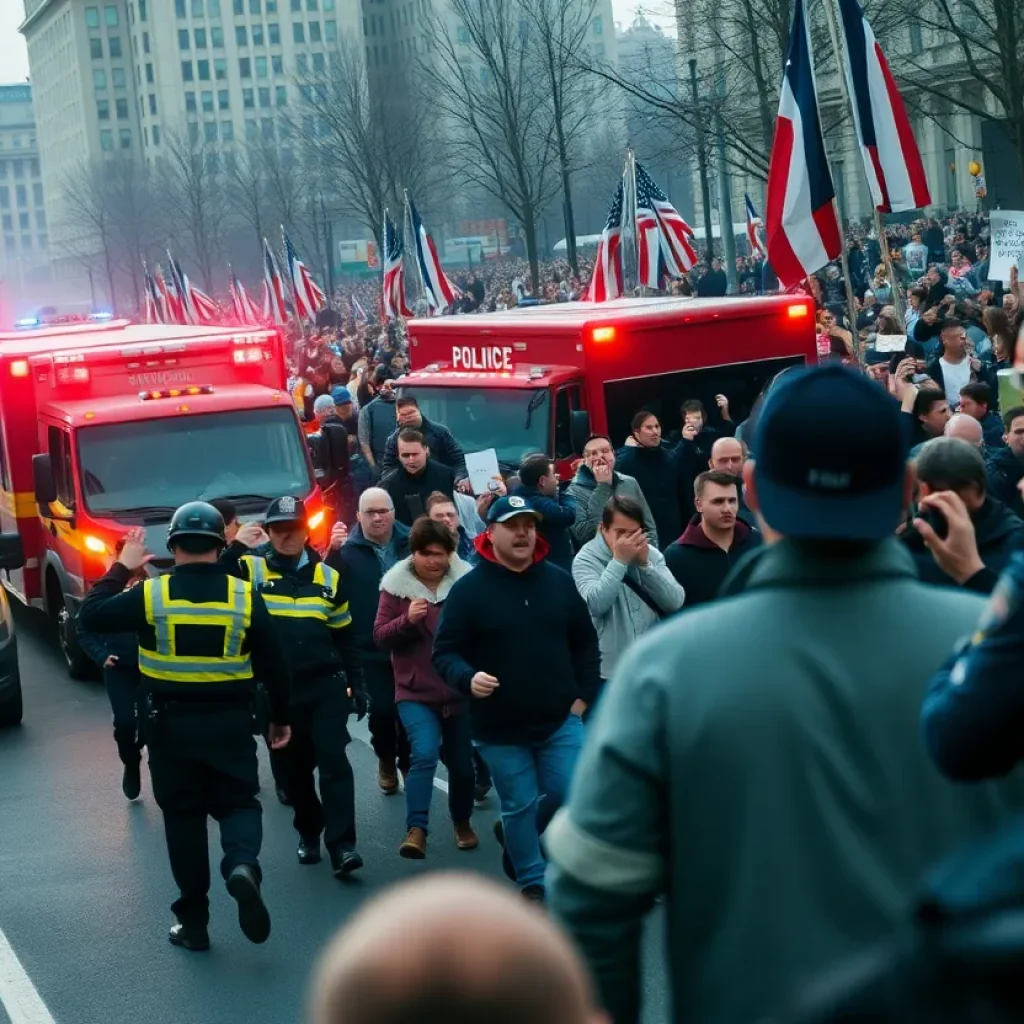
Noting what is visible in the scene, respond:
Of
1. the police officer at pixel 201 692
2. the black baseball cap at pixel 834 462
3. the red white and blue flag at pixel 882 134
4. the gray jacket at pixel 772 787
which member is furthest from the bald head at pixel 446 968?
the red white and blue flag at pixel 882 134

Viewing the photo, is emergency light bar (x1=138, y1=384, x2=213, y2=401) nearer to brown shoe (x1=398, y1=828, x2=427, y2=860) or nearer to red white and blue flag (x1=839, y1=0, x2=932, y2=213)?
red white and blue flag (x1=839, y1=0, x2=932, y2=213)

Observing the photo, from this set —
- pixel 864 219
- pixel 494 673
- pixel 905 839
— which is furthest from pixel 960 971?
pixel 864 219

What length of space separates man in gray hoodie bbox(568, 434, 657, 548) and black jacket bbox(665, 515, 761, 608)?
10.4 feet

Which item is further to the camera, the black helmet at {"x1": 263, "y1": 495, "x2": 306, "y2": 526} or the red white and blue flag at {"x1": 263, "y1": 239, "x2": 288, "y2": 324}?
the red white and blue flag at {"x1": 263, "y1": 239, "x2": 288, "y2": 324}

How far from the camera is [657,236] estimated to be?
22.8 m

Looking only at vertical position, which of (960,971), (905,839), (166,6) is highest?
(166,6)

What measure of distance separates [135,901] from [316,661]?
1.32 metres

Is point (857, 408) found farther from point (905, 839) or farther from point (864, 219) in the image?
point (864, 219)

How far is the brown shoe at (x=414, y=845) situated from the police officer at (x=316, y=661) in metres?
0.21

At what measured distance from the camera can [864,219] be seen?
60.0 metres

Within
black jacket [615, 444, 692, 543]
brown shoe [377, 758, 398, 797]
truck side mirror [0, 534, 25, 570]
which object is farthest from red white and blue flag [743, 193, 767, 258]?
brown shoe [377, 758, 398, 797]

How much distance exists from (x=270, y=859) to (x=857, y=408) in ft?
23.4

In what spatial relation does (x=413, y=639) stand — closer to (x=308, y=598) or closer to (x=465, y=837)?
(x=308, y=598)

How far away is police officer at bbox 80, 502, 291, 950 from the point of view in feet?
25.4
